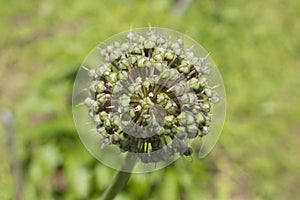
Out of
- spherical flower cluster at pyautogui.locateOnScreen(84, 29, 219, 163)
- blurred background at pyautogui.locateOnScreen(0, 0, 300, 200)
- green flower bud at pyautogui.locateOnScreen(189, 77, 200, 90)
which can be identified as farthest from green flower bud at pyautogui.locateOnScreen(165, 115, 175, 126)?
blurred background at pyautogui.locateOnScreen(0, 0, 300, 200)

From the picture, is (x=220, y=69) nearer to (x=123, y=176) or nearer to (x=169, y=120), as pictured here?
(x=123, y=176)

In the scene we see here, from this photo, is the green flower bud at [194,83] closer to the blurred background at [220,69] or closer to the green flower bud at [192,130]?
the green flower bud at [192,130]

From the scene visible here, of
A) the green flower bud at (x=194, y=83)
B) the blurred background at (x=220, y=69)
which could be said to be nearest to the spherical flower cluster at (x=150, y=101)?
the green flower bud at (x=194, y=83)

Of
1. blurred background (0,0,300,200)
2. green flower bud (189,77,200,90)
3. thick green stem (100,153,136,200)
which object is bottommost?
thick green stem (100,153,136,200)

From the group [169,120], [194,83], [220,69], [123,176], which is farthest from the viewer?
[220,69]

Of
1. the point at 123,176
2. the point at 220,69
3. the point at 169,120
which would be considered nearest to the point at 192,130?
the point at 169,120

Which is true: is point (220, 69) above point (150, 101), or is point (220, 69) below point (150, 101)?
above

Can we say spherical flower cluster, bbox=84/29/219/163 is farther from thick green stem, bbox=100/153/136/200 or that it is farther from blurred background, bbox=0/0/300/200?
blurred background, bbox=0/0/300/200
